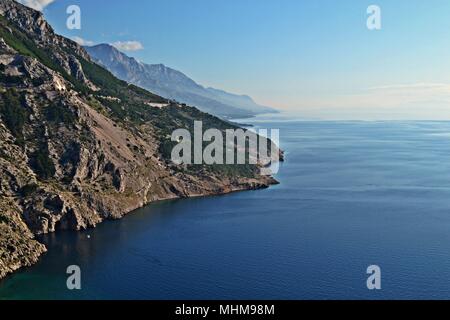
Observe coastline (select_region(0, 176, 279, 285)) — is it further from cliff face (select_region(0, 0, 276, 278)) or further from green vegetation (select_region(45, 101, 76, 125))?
green vegetation (select_region(45, 101, 76, 125))

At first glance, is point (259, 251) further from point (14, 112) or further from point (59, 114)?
point (14, 112)

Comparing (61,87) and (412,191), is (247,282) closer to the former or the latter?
(412,191)

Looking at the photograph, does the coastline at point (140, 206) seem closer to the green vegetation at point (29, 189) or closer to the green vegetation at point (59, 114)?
the green vegetation at point (29, 189)

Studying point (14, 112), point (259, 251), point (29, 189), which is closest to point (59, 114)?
point (14, 112)

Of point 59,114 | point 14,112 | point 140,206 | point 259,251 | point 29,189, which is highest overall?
point 59,114

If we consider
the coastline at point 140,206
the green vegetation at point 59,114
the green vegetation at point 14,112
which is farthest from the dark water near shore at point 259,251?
the green vegetation at point 14,112
